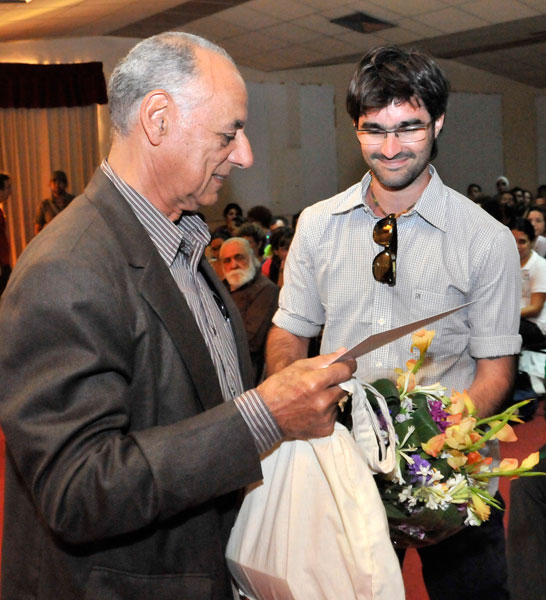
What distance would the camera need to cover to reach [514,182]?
16594mm

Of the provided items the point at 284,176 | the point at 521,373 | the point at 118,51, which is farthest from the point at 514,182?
the point at 521,373

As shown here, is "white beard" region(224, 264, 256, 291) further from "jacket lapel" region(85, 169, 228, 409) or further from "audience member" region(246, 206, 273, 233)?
"jacket lapel" region(85, 169, 228, 409)

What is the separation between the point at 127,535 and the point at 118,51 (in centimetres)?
1105

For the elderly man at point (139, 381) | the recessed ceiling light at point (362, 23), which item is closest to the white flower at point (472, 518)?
the elderly man at point (139, 381)

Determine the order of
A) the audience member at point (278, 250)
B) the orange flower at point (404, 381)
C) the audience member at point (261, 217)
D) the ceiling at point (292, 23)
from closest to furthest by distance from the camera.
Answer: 1. the orange flower at point (404, 381)
2. the audience member at point (278, 250)
3. the audience member at point (261, 217)
4. the ceiling at point (292, 23)

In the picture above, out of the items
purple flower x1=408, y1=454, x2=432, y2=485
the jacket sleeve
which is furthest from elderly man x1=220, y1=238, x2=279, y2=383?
the jacket sleeve

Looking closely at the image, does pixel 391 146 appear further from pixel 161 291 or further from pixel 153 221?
pixel 161 291

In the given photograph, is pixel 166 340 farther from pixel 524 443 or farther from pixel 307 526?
pixel 524 443

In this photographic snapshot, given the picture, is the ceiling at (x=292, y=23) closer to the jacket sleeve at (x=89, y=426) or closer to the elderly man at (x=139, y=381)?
the elderly man at (x=139, y=381)

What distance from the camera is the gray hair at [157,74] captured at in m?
1.35

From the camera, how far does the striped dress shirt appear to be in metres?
1.25

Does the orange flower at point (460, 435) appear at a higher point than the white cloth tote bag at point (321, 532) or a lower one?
higher

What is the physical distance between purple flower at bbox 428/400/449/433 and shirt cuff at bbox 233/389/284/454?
0.42m

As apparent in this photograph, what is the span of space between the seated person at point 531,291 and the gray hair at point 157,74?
162 inches
